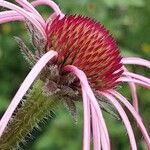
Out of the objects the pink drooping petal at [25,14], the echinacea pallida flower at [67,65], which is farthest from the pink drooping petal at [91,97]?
the pink drooping petal at [25,14]

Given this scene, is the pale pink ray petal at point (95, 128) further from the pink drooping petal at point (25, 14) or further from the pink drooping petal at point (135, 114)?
the pink drooping petal at point (25, 14)

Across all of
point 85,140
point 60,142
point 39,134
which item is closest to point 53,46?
point 85,140

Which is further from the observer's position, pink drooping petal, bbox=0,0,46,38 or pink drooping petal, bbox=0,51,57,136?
pink drooping petal, bbox=0,0,46,38

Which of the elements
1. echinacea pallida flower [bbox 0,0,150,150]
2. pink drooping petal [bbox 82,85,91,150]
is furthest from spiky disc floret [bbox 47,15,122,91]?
pink drooping petal [bbox 82,85,91,150]

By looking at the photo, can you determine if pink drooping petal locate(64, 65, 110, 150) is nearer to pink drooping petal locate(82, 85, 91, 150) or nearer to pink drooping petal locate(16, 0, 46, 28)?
pink drooping petal locate(82, 85, 91, 150)

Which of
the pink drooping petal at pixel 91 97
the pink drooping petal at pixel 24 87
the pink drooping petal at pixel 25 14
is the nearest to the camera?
the pink drooping petal at pixel 24 87

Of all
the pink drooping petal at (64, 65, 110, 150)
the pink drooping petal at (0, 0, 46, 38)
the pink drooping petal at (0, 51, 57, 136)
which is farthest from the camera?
the pink drooping petal at (0, 0, 46, 38)

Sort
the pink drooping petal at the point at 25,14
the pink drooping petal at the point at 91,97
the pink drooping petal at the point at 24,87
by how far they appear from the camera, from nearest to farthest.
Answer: the pink drooping petal at the point at 24,87 < the pink drooping petal at the point at 91,97 < the pink drooping petal at the point at 25,14

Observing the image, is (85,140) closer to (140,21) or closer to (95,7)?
(95,7)
